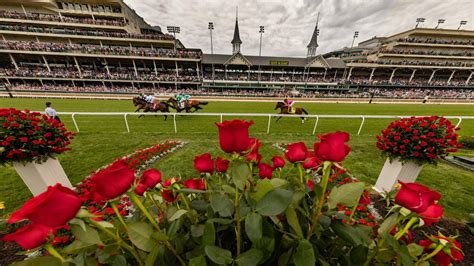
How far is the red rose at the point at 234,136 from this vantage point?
849 mm

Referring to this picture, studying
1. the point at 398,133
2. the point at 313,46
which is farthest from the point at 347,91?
the point at 398,133

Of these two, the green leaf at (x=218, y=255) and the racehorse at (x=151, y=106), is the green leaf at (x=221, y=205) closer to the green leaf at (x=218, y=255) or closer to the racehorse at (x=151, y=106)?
the green leaf at (x=218, y=255)

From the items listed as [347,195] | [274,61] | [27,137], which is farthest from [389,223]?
[274,61]

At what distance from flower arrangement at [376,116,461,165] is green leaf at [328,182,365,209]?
3.28 m

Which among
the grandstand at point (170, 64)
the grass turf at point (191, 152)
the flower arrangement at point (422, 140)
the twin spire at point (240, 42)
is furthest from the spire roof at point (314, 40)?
the flower arrangement at point (422, 140)

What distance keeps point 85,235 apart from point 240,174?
0.58 meters

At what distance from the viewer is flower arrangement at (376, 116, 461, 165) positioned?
302 cm

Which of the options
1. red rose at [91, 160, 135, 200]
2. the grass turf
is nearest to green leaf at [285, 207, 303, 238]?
red rose at [91, 160, 135, 200]

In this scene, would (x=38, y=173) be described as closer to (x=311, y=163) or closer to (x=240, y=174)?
(x=240, y=174)

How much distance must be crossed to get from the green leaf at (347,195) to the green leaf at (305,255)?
0.77 ft

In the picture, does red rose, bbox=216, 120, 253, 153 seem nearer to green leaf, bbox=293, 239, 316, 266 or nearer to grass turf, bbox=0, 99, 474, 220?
green leaf, bbox=293, 239, 316, 266

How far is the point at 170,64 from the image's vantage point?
39281mm

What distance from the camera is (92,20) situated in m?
38.8

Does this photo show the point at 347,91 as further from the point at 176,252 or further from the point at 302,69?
the point at 176,252
